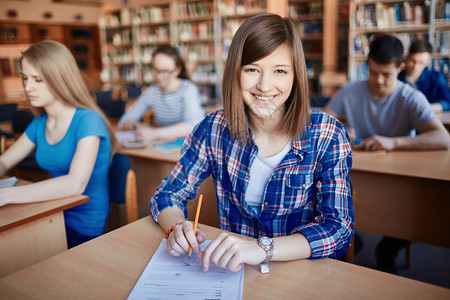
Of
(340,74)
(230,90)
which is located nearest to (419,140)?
(230,90)

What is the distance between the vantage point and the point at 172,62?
2965mm

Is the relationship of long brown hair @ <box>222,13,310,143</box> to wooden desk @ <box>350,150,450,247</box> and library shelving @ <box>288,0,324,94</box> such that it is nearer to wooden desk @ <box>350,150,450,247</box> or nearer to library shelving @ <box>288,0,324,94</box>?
wooden desk @ <box>350,150,450,247</box>

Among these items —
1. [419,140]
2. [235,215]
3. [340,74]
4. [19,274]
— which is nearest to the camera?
[19,274]

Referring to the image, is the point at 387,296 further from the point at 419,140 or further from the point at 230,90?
the point at 419,140

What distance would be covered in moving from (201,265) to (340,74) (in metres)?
5.22

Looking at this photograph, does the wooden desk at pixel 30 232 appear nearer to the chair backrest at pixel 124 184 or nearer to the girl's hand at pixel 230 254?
the chair backrest at pixel 124 184

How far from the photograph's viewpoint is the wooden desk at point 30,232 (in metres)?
1.32

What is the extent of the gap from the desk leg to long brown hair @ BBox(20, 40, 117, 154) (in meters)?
0.57

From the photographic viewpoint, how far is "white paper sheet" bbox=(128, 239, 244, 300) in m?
0.81

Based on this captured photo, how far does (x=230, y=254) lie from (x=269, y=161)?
1.34 ft

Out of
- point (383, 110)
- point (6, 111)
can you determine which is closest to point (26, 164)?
point (6, 111)

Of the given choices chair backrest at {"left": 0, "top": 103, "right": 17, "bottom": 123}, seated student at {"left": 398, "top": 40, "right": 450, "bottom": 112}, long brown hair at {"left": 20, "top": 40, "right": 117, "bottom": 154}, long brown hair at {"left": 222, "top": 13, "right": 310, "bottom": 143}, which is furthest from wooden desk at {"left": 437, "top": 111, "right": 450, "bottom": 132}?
chair backrest at {"left": 0, "top": 103, "right": 17, "bottom": 123}

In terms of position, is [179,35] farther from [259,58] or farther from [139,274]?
[139,274]

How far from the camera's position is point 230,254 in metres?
0.86
